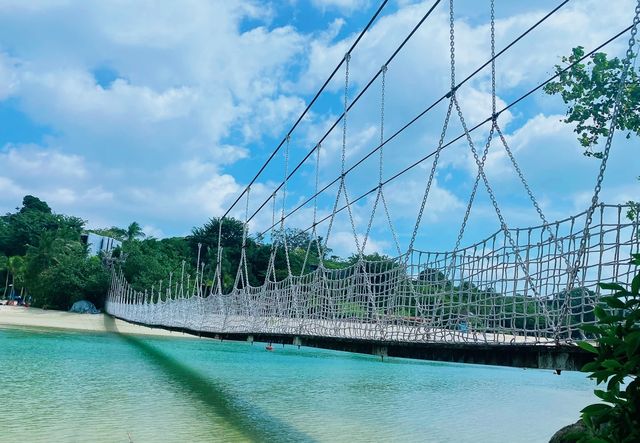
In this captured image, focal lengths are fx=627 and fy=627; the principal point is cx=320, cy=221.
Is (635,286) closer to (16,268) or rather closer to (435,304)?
(435,304)

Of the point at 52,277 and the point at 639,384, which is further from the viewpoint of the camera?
the point at 52,277

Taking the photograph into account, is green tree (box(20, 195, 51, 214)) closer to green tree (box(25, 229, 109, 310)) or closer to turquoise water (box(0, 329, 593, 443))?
green tree (box(25, 229, 109, 310))

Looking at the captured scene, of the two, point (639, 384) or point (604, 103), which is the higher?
point (604, 103)

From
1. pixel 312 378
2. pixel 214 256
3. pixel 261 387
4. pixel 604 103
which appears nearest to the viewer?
pixel 604 103

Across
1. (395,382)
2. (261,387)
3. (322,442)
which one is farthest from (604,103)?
(395,382)

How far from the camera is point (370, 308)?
429cm

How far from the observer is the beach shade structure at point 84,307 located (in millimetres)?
26552

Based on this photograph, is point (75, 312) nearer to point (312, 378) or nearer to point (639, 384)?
point (312, 378)

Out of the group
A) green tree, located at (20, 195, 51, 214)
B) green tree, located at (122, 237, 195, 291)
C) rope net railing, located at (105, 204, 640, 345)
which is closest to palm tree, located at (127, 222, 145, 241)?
green tree, located at (122, 237, 195, 291)

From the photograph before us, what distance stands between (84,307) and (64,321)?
13.0 feet

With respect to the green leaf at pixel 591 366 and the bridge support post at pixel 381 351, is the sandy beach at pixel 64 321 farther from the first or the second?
the green leaf at pixel 591 366

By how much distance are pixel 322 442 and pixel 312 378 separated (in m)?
6.49

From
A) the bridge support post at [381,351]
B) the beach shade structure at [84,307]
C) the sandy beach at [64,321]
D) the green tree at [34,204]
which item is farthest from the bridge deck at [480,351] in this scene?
the green tree at [34,204]

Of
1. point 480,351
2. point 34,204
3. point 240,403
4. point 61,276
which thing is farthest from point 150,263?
A: point 480,351
